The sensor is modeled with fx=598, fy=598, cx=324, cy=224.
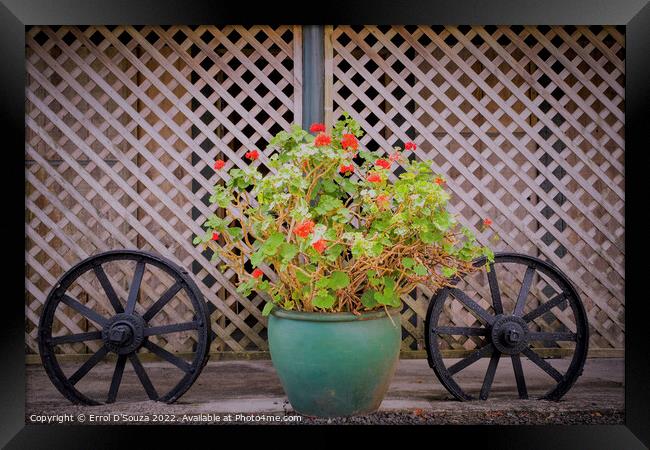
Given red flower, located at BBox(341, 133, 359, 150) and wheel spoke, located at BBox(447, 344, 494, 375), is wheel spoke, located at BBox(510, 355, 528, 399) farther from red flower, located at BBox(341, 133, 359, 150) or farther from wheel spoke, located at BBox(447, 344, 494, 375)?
red flower, located at BBox(341, 133, 359, 150)

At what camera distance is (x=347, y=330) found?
9.96 ft

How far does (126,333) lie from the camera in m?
3.35

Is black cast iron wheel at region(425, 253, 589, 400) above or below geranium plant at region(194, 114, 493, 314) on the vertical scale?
below

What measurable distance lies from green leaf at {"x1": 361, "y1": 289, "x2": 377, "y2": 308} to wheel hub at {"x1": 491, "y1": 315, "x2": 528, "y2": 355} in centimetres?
81

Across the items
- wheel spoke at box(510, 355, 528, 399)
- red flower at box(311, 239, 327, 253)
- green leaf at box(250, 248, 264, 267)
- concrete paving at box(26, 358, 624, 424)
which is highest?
red flower at box(311, 239, 327, 253)

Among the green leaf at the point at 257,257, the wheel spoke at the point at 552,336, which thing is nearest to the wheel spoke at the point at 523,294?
the wheel spoke at the point at 552,336

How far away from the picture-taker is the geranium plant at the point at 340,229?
294 centimetres

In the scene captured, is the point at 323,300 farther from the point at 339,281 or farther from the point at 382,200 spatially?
the point at 382,200

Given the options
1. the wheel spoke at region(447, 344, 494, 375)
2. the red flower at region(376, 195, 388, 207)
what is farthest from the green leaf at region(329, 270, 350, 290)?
the wheel spoke at region(447, 344, 494, 375)

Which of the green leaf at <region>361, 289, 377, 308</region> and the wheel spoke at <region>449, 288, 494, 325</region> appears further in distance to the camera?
the wheel spoke at <region>449, 288, 494, 325</region>

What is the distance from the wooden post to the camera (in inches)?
148

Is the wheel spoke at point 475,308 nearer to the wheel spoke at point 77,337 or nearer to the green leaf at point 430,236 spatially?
the green leaf at point 430,236
